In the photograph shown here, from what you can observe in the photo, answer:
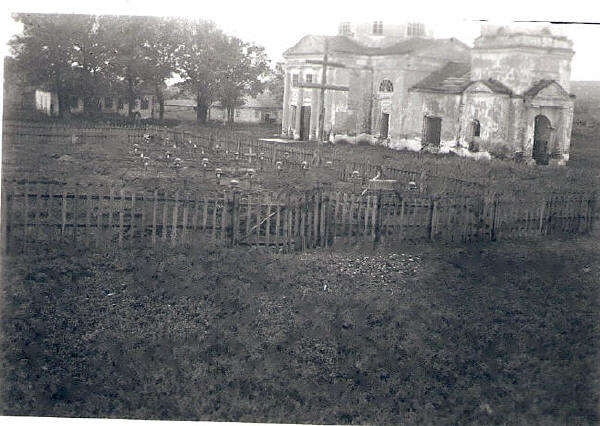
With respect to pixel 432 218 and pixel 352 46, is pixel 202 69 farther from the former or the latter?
pixel 432 218

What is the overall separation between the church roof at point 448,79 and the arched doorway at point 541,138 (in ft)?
3.28

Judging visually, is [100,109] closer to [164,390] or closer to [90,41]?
[90,41]

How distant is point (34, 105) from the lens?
629 cm

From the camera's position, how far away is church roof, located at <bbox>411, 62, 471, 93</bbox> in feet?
22.7

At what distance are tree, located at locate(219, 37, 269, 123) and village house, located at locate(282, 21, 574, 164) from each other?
0.33 m

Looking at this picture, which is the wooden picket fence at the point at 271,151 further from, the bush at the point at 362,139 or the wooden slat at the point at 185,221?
the wooden slat at the point at 185,221

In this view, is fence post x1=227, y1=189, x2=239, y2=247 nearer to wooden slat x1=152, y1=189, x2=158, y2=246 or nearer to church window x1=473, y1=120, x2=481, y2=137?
wooden slat x1=152, y1=189, x2=158, y2=246

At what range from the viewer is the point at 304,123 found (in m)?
6.99

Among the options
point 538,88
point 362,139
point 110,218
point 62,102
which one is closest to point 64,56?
point 62,102

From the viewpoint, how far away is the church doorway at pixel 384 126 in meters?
7.09

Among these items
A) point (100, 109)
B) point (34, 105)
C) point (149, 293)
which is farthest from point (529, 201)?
point (34, 105)

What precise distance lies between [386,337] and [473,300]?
1.07m

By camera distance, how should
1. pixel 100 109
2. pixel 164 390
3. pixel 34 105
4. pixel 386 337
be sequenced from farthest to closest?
pixel 100 109 → pixel 34 105 → pixel 386 337 → pixel 164 390

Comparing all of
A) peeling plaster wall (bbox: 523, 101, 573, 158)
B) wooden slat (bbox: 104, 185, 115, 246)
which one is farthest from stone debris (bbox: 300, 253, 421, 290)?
wooden slat (bbox: 104, 185, 115, 246)
